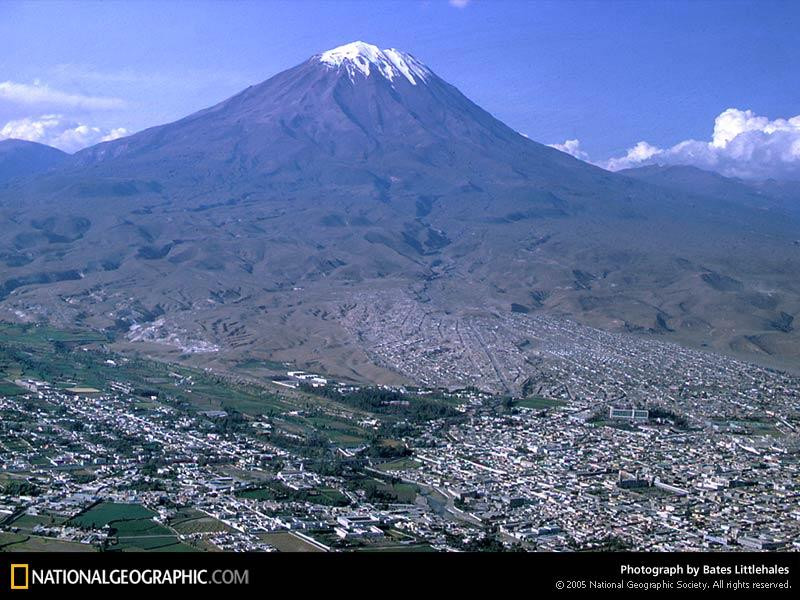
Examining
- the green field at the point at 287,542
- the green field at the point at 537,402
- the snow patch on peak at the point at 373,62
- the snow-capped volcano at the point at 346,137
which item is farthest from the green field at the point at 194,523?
the snow patch on peak at the point at 373,62

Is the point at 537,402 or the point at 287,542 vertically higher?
the point at 537,402

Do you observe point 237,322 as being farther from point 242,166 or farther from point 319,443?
point 242,166

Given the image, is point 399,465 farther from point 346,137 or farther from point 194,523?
point 346,137

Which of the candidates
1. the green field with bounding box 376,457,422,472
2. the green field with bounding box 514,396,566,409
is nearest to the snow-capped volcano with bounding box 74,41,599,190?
the green field with bounding box 514,396,566,409
